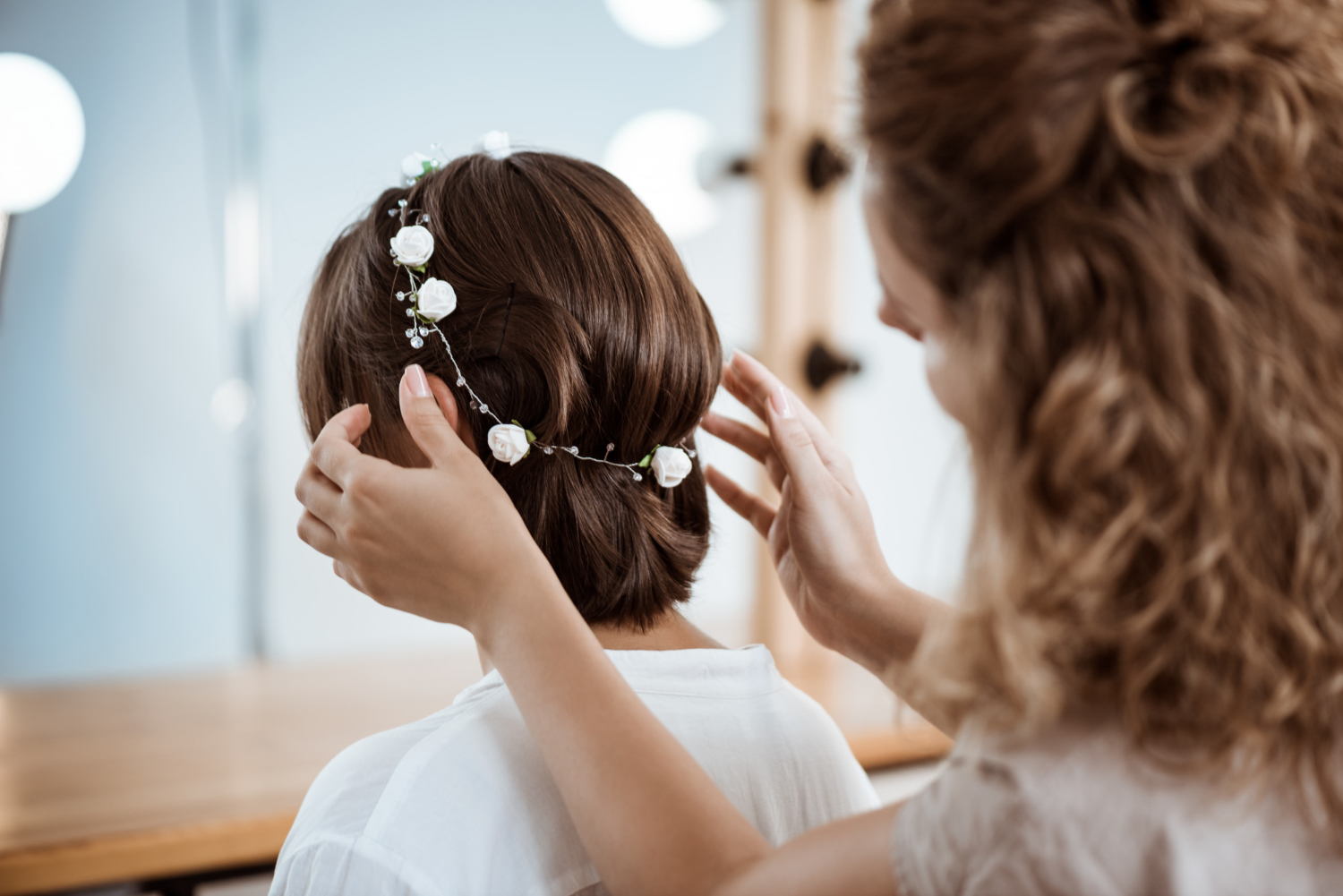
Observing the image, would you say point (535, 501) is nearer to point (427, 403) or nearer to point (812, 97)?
point (427, 403)

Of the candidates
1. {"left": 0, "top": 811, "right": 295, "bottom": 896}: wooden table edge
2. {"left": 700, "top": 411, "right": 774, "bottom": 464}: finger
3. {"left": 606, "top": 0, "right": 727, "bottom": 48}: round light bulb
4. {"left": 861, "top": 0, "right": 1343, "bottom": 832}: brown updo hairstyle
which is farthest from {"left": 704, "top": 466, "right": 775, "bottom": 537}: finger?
{"left": 606, "top": 0, "right": 727, "bottom": 48}: round light bulb

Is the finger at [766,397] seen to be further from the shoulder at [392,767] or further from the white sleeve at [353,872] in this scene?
the white sleeve at [353,872]

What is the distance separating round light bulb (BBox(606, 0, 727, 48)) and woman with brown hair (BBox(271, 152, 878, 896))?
1.75 m

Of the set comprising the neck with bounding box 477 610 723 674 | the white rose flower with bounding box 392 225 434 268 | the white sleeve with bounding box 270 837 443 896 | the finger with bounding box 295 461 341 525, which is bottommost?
the white sleeve with bounding box 270 837 443 896

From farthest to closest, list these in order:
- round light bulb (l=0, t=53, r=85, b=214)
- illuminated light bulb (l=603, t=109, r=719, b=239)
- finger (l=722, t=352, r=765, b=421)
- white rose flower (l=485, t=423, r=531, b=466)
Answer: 1. illuminated light bulb (l=603, t=109, r=719, b=239)
2. round light bulb (l=0, t=53, r=85, b=214)
3. finger (l=722, t=352, r=765, b=421)
4. white rose flower (l=485, t=423, r=531, b=466)

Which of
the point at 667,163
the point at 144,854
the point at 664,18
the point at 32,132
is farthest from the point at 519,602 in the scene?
the point at 664,18

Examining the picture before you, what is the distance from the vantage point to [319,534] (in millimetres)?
705

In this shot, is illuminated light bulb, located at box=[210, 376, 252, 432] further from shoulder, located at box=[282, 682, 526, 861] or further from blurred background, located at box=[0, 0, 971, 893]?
shoulder, located at box=[282, 682, 526, 861]

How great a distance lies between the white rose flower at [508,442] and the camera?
2.21 ft

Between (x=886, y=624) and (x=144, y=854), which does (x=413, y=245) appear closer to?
(x=886, y=624)

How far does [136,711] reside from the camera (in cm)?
154

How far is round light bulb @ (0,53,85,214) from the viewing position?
1.77m

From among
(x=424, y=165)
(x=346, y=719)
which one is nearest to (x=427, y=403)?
(x=424, y=165)

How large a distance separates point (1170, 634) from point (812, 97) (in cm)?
169
